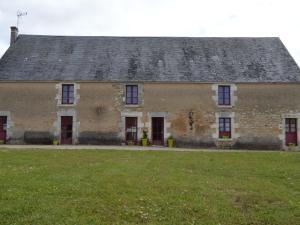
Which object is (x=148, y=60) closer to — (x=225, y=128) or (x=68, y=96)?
(x=68, y=96)

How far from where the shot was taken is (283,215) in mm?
5332

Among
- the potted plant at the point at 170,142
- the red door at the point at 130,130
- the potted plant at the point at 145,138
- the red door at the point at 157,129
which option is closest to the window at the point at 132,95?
the red door at the point at 130,130

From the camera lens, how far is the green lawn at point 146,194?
16.8 ft

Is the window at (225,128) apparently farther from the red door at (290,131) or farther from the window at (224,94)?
the red door at (290,131)

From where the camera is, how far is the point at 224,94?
19578 millimetres

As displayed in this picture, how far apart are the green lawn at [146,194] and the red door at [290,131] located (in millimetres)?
10110

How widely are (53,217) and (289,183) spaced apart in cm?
526

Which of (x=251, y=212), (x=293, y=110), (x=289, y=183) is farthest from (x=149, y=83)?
(x=251, y=212)

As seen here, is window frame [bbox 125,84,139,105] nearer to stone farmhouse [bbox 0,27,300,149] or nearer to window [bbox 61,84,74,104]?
stone farmhouse [bbox 0,27,300,149]

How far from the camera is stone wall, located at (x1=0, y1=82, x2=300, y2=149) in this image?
63.0ft

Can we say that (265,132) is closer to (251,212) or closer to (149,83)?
(149,83)

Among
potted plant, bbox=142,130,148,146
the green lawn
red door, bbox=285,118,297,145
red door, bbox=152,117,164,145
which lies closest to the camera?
the green lawn

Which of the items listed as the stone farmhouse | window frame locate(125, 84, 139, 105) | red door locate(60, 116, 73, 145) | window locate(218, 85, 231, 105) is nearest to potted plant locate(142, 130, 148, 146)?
the stone farmhouse

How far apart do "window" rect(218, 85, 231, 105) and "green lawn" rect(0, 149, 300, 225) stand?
976 centimetres
